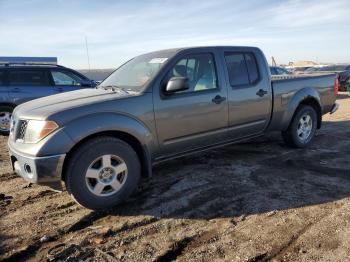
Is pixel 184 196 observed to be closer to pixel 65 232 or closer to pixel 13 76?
pixel 65 232

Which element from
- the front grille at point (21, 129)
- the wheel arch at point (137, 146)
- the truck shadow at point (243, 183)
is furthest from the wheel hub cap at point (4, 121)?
the wheel arch at point (137, 146)

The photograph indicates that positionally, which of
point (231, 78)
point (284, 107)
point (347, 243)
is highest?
point (231, 78)

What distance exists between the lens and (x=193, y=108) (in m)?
4.74

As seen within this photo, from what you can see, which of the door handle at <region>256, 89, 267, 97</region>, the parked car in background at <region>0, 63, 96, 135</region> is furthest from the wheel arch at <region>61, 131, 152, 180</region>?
the parked car in background at <region>0, 63, 96, 135</region>

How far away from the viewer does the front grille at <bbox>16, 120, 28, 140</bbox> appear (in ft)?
13.0

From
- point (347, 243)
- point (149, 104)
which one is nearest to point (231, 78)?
point (149, 104)

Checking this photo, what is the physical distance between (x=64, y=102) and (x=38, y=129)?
0.54m

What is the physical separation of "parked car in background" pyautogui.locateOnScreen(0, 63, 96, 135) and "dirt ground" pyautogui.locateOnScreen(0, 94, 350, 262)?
3283 mm

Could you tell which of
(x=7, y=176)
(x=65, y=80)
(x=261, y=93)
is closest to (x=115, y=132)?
(x=7, y=176)

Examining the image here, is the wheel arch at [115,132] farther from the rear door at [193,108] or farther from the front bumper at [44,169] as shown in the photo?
the rear door at [193,108]

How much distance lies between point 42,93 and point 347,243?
765 cm

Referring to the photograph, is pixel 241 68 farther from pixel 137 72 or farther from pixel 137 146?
pixel 137 146

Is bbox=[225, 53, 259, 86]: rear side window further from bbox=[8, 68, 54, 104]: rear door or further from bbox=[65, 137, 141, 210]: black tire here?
bbox=[8, 68, 54, 104]: rear door

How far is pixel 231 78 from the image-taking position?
5.29 m
